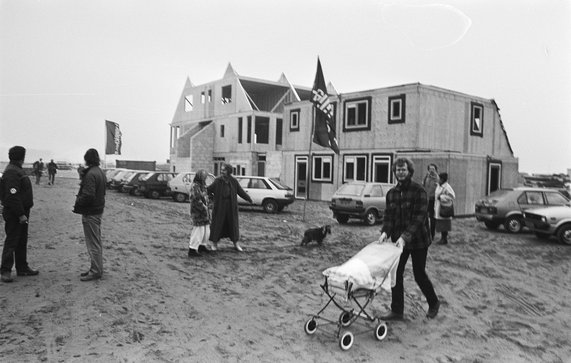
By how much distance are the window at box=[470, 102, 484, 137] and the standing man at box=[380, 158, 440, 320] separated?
19930 mm

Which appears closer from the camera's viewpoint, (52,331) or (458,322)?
(52,331)

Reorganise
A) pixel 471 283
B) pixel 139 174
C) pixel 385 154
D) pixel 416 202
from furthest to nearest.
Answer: pixel 139 174, pixel 385 154, pixel 471 283, pixel 416 202

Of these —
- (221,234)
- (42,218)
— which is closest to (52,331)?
(221,234)

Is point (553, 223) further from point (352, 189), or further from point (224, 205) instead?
point (224, 205)

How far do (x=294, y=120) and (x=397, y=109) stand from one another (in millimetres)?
7378

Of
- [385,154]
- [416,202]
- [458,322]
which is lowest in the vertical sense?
[458,322]

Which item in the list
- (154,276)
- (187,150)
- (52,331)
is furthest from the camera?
(187,150)

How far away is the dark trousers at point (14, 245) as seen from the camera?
6262 millimetres

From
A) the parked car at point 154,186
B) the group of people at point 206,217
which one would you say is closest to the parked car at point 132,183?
the parked car at point 154,186

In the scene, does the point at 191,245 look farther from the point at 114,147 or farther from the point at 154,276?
the point at 114,147

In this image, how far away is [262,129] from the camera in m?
39.5

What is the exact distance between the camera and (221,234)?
9391 millimetres

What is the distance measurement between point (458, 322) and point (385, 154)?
57.0 feet

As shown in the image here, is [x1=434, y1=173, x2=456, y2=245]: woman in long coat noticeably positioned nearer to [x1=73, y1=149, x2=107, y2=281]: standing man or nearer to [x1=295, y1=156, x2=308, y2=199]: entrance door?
[x1=73, y1=149, x2=107, y2=281]: standing man
